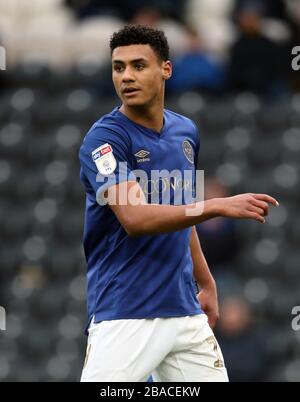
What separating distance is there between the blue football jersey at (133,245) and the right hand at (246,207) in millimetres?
515

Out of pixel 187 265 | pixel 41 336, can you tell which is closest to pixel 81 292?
pixel 41 336

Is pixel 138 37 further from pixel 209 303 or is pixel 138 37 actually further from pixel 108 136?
pixel 209 303

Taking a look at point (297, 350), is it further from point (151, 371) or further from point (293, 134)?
point (151, 371)

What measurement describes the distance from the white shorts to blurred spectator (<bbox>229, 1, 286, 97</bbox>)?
253 inches

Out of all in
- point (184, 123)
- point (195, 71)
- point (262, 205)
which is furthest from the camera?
point (195, 71)

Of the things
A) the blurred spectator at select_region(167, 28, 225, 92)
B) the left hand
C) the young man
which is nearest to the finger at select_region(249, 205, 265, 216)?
the young man

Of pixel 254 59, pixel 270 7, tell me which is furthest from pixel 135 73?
pixel 270 7

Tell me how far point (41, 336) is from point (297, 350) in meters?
2.18

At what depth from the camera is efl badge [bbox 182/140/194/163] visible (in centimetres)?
596

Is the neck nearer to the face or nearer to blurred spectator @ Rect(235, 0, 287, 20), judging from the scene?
the face

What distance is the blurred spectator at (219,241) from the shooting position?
1062 centimetres

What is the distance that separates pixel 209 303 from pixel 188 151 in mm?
782

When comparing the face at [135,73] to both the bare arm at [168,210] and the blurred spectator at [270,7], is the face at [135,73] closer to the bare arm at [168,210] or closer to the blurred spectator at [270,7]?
the bare arm at [168,210]

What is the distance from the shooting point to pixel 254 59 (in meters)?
12.0
